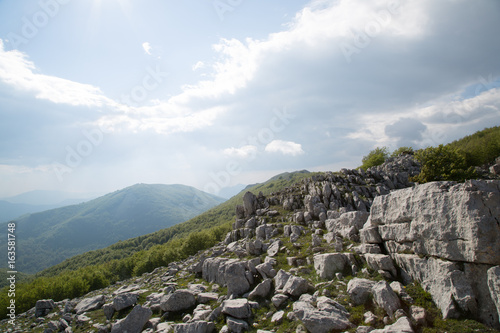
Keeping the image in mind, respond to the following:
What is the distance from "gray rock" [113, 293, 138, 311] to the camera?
22078mm

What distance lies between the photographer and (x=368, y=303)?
13.6m

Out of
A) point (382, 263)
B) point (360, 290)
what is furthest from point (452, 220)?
point (360, 290)

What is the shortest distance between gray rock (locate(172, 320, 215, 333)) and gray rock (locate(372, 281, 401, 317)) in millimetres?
10628

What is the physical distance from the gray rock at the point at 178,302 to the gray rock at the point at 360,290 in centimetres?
1303

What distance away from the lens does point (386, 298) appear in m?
12.7

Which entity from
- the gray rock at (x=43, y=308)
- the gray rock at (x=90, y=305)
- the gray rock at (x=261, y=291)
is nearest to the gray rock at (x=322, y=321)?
the gray rock at (x=261, y=291)

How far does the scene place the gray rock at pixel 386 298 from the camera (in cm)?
1233

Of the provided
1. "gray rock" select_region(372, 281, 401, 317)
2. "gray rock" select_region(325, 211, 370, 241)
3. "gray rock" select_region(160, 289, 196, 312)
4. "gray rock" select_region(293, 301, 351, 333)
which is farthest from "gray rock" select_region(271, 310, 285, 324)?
"gray rock" select_region(325, 211, 370, 241)

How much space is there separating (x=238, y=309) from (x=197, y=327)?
2.88m

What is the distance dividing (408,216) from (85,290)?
83.6 m

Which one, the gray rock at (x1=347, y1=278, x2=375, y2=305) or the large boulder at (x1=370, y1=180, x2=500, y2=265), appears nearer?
the large boulder at (x1=370, y1=180, x2=500, y2=265)

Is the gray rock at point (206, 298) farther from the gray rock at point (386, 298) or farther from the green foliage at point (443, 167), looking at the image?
the green foliage at point (443, 167)

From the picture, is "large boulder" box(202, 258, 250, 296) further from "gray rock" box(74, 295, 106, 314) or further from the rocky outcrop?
"gray rock" box(74, 295, 106, 314)

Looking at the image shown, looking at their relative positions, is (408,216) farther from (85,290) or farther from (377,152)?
(377,152)
